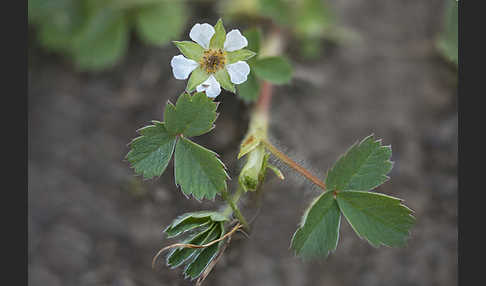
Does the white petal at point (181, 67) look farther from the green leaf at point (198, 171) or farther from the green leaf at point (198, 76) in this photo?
the green leaf at point (198, 171)

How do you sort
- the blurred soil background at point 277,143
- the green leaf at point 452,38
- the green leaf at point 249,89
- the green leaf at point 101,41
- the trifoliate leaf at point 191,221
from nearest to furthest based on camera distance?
the trifoliate leaf at point 191,221
the green leaf at point 249,89
the blurred soil background at point 277,143
the green leaf at point 452,38
the green leaf at point 101,41

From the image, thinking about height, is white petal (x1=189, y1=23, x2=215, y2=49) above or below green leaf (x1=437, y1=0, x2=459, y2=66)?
below

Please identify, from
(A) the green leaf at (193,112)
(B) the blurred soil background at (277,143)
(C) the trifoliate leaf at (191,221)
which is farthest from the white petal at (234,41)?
(C) the trifoliate leaf at (191,221)

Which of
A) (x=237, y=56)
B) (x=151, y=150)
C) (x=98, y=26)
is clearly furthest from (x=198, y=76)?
(x=98, y=26)

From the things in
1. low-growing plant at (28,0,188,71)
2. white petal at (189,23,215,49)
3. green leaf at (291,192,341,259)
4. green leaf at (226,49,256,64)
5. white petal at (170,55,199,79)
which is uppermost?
low-growing plant at (28,0,188,71)

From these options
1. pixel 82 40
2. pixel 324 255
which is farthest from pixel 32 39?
pixel 324 255

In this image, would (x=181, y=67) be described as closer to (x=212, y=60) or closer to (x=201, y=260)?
(x=212, y=60)

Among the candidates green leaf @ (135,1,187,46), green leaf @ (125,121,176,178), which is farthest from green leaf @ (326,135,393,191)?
green leaf @ (135,1,187,46)

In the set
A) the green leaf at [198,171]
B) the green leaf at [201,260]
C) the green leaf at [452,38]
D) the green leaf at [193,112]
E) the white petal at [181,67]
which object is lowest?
the green leaf at [201,260]

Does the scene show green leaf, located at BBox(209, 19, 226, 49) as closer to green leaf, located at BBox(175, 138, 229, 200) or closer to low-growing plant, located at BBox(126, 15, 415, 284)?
low-growing plant, located at BBox(126, 15, 415, 284)
